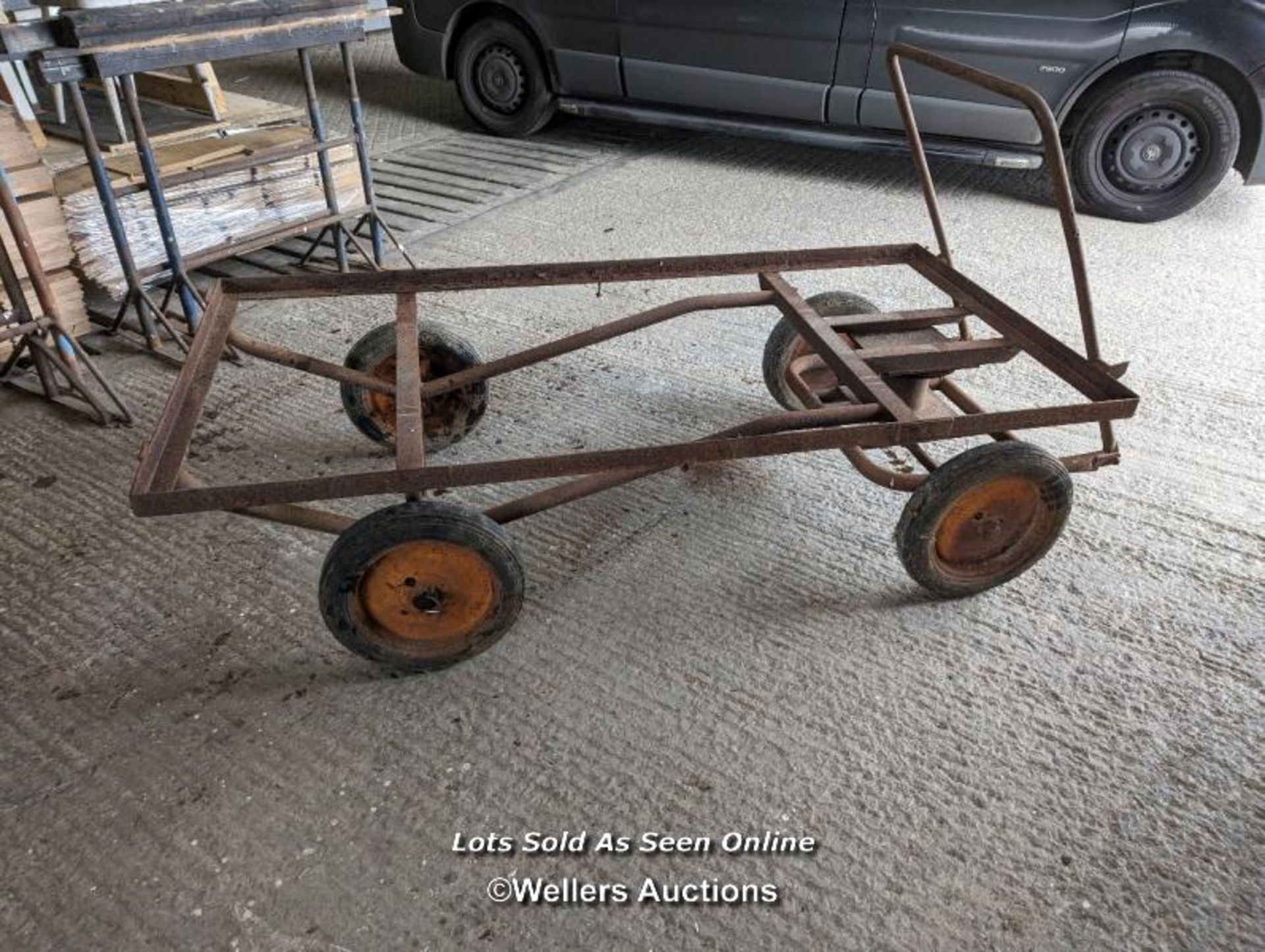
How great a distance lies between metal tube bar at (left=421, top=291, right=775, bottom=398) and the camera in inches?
93.8

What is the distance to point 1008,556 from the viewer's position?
2.15 metres

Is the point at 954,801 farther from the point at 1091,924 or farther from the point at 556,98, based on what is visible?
the point at 556,98

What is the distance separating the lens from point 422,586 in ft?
6.01

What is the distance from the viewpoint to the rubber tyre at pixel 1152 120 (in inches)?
161

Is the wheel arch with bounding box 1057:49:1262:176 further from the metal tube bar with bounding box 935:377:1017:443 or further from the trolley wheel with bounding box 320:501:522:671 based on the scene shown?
the trolley wheel with bounding box 320:501:522:671

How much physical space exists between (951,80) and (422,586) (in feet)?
12.8

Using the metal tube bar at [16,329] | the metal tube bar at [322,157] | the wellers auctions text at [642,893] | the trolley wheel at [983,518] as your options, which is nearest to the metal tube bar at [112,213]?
the metal tube bar at [16,329]

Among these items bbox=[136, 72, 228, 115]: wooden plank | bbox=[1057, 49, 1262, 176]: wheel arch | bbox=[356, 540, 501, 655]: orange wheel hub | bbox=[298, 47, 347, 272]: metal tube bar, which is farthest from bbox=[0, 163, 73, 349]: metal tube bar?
bbox=[1057, 49, 1262, 176]: wheel arch

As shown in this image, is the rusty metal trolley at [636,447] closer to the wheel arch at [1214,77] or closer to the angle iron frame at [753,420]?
the angle iron frame at [753,420]

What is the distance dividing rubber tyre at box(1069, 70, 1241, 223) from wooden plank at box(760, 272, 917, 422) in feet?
8.91

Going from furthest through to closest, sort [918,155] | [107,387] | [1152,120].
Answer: [1152,120] → [107,387] → [918,155]

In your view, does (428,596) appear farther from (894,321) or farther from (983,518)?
(894,321)

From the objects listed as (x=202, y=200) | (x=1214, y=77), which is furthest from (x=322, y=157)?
(x=1214, y=77)

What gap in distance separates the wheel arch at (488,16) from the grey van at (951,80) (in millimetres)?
14
